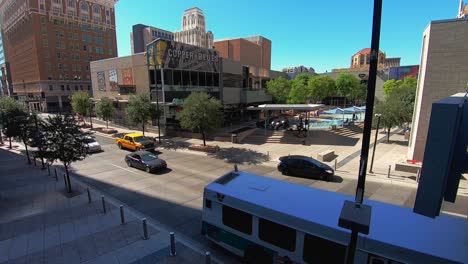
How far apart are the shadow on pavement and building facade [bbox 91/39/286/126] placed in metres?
12.3

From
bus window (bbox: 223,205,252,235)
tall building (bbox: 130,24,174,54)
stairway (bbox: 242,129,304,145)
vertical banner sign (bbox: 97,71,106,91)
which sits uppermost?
tall building (bbox: 130,24,174,54)

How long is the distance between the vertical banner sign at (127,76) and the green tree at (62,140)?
2536cm

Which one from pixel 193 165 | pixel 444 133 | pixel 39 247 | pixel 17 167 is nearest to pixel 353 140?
pixel 193 165

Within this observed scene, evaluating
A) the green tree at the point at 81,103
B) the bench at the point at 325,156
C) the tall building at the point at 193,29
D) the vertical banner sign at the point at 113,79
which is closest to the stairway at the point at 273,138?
the bench at the point at 325,156

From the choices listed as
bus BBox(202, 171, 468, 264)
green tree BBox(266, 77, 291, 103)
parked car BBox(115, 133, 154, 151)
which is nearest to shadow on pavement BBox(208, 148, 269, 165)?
parked car BBox(115, 133, 154, 151)

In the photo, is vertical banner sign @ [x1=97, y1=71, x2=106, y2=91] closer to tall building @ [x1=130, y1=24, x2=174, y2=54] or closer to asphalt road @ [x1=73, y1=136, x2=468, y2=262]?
asphalt road @ [x1=73, y1=136, x2=468, y2=262]

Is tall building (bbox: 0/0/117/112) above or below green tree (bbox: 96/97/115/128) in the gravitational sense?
above

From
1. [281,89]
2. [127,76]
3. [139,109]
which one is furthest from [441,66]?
[127,76]

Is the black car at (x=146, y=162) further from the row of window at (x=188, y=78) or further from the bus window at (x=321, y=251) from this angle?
the row of window at (x=188, y=78)

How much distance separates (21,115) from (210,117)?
55.9 ft

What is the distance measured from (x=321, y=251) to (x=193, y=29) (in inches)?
6652

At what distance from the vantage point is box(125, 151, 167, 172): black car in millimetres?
17891

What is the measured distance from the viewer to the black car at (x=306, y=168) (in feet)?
52.9

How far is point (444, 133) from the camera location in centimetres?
385
